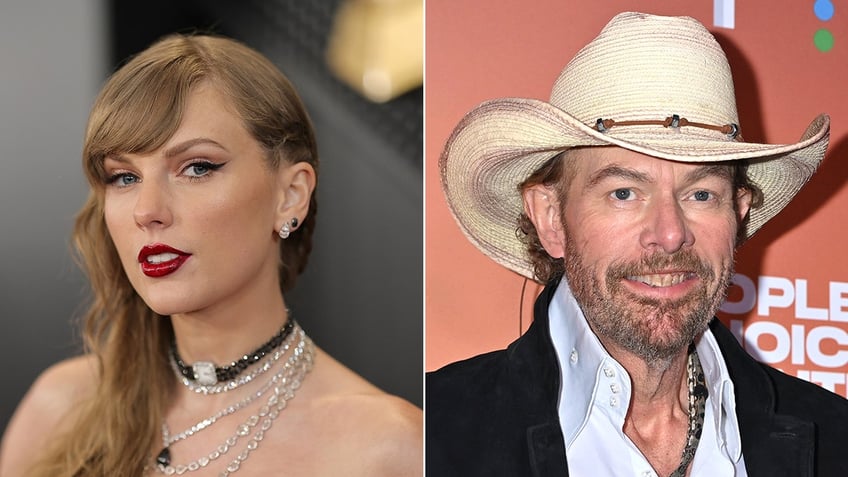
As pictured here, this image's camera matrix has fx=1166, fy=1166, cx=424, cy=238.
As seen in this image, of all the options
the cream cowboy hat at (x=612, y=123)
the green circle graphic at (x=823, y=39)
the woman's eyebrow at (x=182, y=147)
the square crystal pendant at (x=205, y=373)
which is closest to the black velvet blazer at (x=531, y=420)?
the cream cowboy hat at (x=612, y=123)

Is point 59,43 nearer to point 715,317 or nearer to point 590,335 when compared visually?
point 590,335

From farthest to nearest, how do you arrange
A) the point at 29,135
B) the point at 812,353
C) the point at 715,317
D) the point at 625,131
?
1. the point at 812,353
2. the point at 715,317
3. the point at 29,135
4. the point at 625,131

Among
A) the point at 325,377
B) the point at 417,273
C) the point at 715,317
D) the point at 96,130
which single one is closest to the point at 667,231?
the point at 715,317

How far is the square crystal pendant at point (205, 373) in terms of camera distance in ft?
8.42

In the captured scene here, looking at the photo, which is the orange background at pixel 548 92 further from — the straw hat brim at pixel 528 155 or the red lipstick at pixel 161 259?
the red lipstick at pixel 161 259

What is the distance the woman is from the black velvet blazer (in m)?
0.11

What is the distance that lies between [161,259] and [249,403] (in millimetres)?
384

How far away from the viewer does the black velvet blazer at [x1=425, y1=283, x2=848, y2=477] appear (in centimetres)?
248

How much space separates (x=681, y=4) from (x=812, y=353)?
93cm

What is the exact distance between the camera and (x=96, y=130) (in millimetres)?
2457

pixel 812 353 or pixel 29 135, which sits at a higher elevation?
pixel 29 135

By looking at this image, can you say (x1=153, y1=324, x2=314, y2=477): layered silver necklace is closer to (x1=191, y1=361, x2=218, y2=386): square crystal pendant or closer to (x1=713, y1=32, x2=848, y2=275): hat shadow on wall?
(x1=191, y1=361, x2=218, y2=386): square crystal pendant

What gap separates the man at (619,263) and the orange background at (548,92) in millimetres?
57

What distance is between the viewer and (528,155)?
8.20ft
